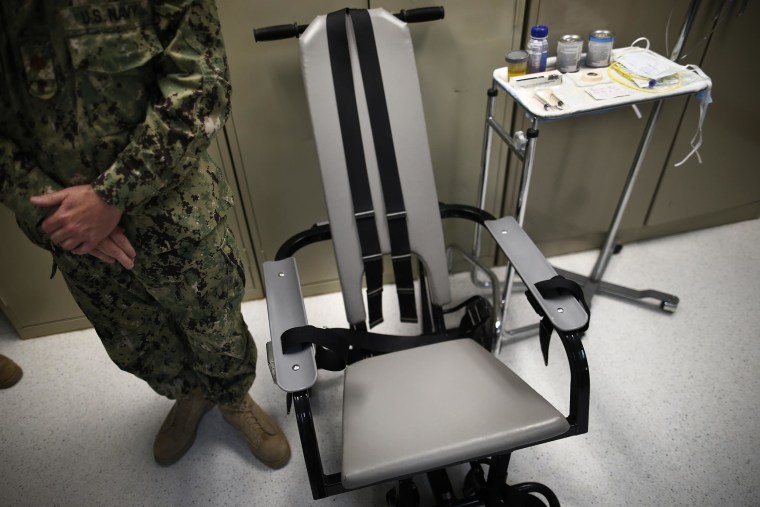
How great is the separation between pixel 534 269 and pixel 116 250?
91 centimetres

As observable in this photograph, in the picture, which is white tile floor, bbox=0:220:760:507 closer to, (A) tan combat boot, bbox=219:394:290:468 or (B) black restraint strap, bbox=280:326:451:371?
(A) tan combat boot, bbox=219:394:290:468

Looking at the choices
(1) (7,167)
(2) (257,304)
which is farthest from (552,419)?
(2) (257,304)

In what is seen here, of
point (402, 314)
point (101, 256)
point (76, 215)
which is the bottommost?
point (402, 314)

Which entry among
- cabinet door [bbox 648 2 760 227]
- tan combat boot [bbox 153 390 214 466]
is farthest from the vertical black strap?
cabinet door [bbox 648 2 760 227]

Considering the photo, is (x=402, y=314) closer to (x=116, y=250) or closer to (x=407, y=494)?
(x=407, y=494)

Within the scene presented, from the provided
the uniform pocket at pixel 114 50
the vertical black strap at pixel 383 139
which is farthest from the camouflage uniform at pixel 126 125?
the vertical black strap at pixel 383 139

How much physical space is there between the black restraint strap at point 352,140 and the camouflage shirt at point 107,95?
34cm

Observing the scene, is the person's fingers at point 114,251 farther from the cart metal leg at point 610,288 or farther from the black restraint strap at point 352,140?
the cart metal leg at point 610,288

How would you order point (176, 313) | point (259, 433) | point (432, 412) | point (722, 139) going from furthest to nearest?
point (722, 139)
point (259, 433)
point (176, 313)
point (432, 412)

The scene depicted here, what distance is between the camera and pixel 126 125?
972 mm

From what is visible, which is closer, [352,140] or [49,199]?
[49,199]

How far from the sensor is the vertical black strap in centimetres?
126

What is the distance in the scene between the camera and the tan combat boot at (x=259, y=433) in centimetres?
155

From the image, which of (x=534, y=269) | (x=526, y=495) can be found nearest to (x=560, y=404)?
(x=526, y=495)
